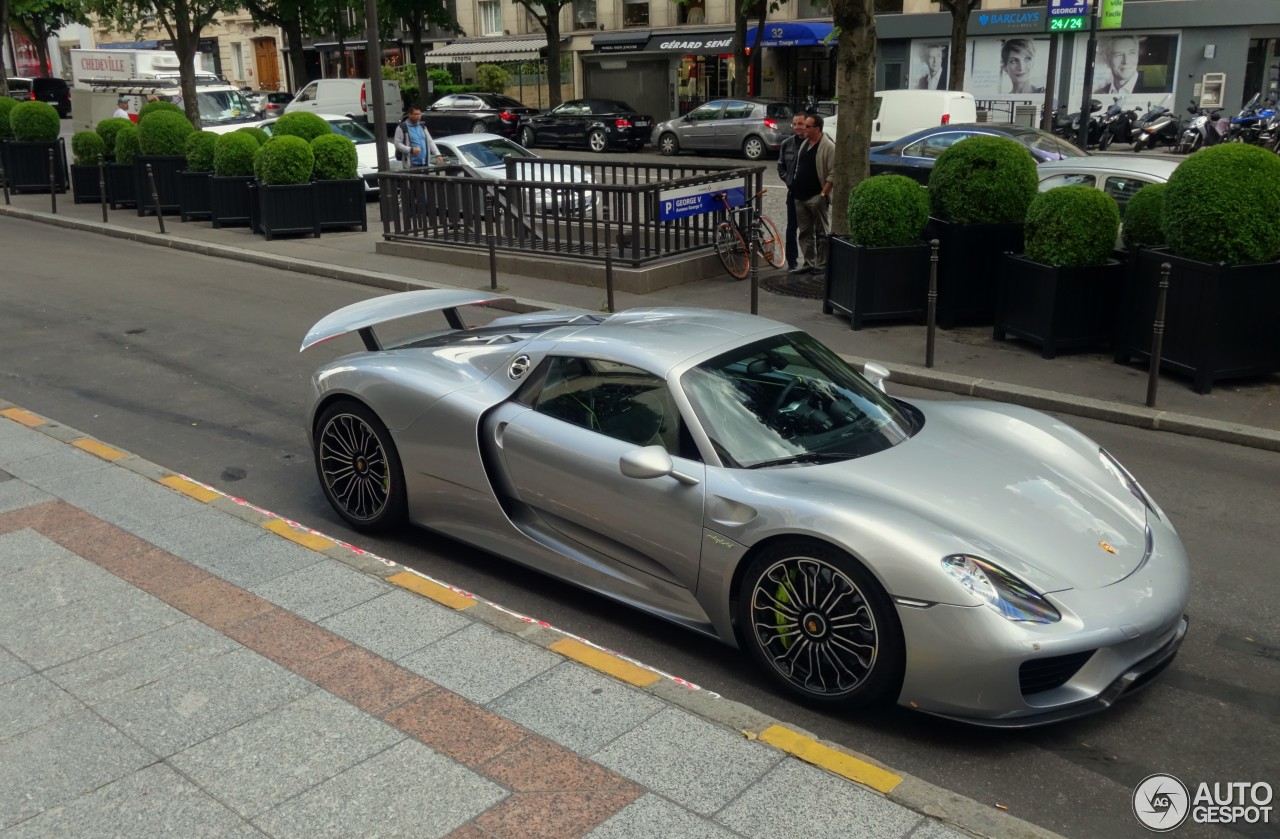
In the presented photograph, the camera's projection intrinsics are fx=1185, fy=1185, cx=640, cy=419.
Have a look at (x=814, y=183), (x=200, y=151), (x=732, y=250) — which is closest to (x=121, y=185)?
(x=200, y=151)

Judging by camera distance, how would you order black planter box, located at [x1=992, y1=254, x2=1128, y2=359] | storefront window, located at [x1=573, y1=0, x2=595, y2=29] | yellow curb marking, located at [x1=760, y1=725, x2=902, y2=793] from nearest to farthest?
yellow curb marking, located at [x1=760, y1=725, x2=902, y2=793]
black planter box, located at [x1=992, y1=254, x2=1128, y2=359]
storefront window, located at [x1=573, y1=0, x2=595, y2=29]

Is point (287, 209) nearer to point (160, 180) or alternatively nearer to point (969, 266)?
point (160, 180)

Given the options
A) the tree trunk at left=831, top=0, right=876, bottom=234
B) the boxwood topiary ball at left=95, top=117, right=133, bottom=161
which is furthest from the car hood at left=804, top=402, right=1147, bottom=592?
the boxwood topiary ball at left=95, top=117, right=133, bottom=161

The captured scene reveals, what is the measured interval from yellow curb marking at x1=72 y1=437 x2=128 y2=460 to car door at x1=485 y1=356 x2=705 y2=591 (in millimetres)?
3241

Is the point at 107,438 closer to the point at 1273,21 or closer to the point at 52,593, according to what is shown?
the point at 52,593

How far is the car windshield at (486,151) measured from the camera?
1945 cm

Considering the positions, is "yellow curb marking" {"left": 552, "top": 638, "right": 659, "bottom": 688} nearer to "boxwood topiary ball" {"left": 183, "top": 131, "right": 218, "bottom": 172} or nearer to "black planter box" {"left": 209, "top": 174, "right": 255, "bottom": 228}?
"black planter box" {"left": 209, "top": 174, "right": 255, "bottom": 228}

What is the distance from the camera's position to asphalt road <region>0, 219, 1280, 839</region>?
4.27 m

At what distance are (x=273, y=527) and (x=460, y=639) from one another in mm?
1843

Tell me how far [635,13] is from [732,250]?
118ft

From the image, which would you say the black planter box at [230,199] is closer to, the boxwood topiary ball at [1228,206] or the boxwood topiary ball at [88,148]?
the boxwood topiary ball at [88,148]

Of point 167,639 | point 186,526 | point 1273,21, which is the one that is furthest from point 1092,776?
point 1273,21

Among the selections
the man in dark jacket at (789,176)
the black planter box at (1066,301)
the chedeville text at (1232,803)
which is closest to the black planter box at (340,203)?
the man in dark jacket at (789,176)

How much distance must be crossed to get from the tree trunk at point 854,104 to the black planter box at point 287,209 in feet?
28.0
